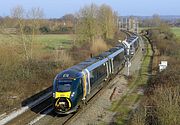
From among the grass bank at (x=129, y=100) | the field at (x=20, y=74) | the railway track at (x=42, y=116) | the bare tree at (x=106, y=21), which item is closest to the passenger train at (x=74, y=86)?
the railway track at (x=42, y=116)

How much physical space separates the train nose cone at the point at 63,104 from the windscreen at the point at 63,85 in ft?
1.80

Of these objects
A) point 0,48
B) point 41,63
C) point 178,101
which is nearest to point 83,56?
point 41,63

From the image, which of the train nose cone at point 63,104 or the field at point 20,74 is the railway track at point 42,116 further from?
the field at point 20,74

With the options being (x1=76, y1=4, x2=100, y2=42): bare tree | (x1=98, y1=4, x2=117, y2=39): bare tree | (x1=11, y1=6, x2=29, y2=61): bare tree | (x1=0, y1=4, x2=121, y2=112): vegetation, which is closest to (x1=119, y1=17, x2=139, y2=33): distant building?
(x1=98, y1=4, x2=117, y2=39): bare tree

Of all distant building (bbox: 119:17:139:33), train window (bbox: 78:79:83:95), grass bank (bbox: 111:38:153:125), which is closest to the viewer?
grass bank (bbox: 111:38:153:125)

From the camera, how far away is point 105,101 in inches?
953

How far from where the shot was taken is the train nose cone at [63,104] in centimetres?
1947

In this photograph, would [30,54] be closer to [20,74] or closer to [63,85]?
[20,74]

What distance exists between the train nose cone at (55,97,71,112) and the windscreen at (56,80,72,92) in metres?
0.55

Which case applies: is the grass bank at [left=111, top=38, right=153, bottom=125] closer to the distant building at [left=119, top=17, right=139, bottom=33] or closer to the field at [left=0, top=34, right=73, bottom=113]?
the field at [left=0, top=34, right=73, bottom=113]

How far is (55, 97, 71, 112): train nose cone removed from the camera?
19469 mm

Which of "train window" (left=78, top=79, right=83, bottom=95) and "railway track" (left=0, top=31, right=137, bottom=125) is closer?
"railway track" (left=0, top=31, right=137, bottom=125)

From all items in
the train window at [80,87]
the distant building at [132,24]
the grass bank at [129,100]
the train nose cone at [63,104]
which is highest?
the train window at [80,87]

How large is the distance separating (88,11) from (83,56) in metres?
16.3
